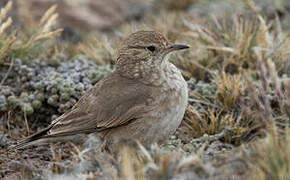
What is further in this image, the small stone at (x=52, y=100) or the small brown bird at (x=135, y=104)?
the small stone at (x=52, y=100)

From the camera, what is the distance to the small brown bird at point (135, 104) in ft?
14.8

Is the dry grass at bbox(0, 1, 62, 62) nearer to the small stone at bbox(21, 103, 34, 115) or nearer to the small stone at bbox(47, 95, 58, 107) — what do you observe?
the small stone at bbox(21, 103, 34, 115)

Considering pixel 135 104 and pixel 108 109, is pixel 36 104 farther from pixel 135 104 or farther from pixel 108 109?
pixel 135 104

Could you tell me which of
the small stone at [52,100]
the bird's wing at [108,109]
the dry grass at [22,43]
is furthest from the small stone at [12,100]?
the bird's wing at [108,109]

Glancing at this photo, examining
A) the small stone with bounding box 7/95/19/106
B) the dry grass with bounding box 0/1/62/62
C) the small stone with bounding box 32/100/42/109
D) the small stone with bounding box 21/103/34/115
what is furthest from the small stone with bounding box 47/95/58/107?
the dry grass with bounding box 0/1/62/62

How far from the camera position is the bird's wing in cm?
459

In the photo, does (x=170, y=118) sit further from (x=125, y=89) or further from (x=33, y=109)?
(x=33, y=109)

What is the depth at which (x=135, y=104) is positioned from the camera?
15.1ft

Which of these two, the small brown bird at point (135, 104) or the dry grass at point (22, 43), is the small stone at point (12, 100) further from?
the small brown bird at point (135, 104)

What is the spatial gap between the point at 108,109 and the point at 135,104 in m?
0.27

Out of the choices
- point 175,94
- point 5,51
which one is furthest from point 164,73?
point 5,51

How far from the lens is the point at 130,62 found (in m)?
4.97

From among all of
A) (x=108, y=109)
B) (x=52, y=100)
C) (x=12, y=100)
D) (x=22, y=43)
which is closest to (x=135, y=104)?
(x=108, y=109)

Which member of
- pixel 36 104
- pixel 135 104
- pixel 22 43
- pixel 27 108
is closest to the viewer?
pixel 135 104
